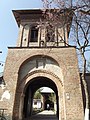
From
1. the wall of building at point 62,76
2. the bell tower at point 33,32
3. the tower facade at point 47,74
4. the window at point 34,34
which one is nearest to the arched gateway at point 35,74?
the tower facade at point 47,74

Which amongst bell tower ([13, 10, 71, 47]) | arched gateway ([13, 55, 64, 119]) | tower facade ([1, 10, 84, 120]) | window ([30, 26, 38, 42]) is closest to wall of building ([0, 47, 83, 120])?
tower facade ([1, 10, 84, 120])

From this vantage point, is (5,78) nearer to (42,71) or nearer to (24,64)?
(24,64)

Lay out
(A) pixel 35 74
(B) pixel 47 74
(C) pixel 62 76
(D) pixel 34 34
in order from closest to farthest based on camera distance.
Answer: (C) pixel 62 76 → (B) pixel 47 74 → (A) pixel 35 74 → (D) pixel 34 34

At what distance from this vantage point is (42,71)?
558 inches

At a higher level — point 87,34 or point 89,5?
point 89,5

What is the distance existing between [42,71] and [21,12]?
766 cm

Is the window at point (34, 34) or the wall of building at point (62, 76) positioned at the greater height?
the window at point (34, 34)

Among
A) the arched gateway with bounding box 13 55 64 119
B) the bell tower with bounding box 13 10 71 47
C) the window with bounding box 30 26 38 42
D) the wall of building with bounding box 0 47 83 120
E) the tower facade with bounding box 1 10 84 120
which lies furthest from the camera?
the window with bounding box 30 26 38 42

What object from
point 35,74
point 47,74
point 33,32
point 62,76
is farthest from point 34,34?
point 62,76

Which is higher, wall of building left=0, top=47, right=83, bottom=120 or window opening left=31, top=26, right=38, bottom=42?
window opening left=31, top=26, right=38, bottom=42

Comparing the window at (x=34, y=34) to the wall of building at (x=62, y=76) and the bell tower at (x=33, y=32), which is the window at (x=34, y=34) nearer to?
the bell tower at (x=33, y=32)

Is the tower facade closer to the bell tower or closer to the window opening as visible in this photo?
the bell tower

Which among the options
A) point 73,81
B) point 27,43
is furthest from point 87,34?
point 27,43

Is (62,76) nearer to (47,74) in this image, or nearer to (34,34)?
(47,74)
